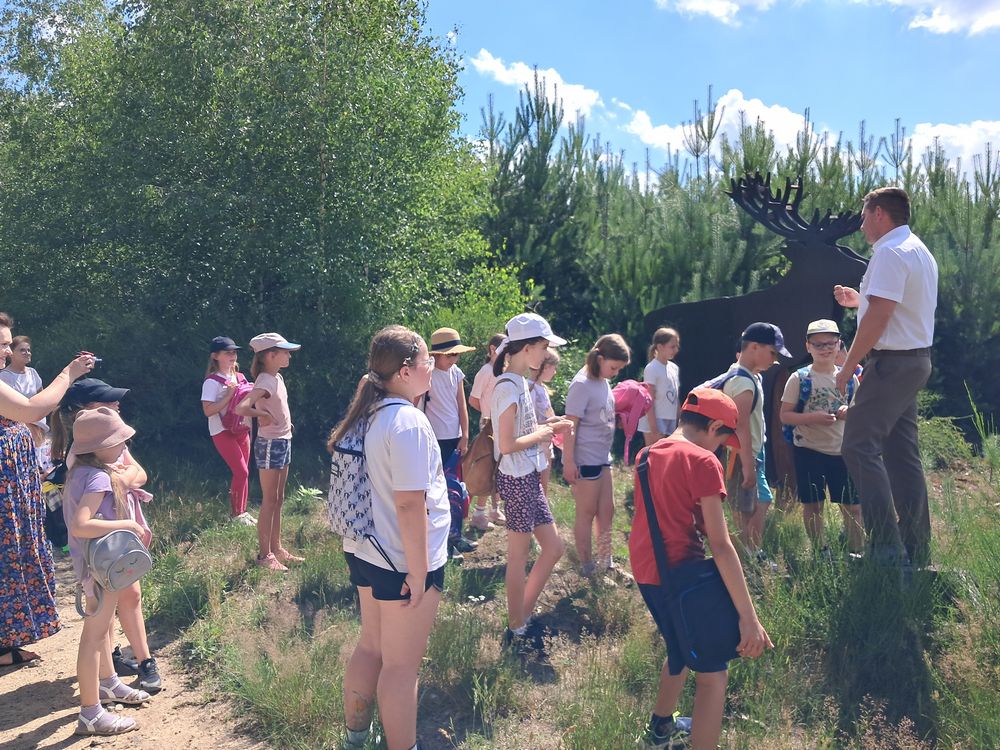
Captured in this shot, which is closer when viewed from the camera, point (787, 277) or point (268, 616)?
point (268, 616)

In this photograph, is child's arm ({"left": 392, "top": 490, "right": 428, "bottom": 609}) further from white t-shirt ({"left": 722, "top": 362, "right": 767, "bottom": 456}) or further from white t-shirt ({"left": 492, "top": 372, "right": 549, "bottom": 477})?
white t-shirt ({"left": 722, "top": 362, "right": 767, "bottom": 456})

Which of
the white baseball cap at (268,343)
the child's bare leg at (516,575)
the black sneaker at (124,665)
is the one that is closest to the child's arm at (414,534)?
the child's bare leg at (516,575)

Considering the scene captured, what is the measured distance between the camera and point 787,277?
8172 mm

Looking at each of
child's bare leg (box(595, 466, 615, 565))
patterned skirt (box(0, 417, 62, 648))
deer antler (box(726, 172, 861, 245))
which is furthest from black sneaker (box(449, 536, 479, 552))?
deer antler (box(726, 172, 861, 245))

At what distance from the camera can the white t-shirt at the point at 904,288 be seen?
4.26m

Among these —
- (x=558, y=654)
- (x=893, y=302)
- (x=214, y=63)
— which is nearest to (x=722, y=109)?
(x=214, y=63)

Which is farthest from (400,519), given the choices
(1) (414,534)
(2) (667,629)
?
(2) (667,629)

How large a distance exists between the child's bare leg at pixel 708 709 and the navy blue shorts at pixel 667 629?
51 millimetres

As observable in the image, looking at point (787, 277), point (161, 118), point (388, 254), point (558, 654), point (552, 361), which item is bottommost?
point (558, 654)

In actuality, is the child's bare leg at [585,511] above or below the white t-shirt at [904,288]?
below

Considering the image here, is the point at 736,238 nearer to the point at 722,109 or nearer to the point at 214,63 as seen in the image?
the point at 722,109

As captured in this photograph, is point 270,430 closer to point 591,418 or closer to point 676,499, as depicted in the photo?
point 591,418

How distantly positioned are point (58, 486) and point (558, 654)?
303cm

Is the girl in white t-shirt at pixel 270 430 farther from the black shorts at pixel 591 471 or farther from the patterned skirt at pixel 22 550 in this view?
the black shorts at pixel 591 471
